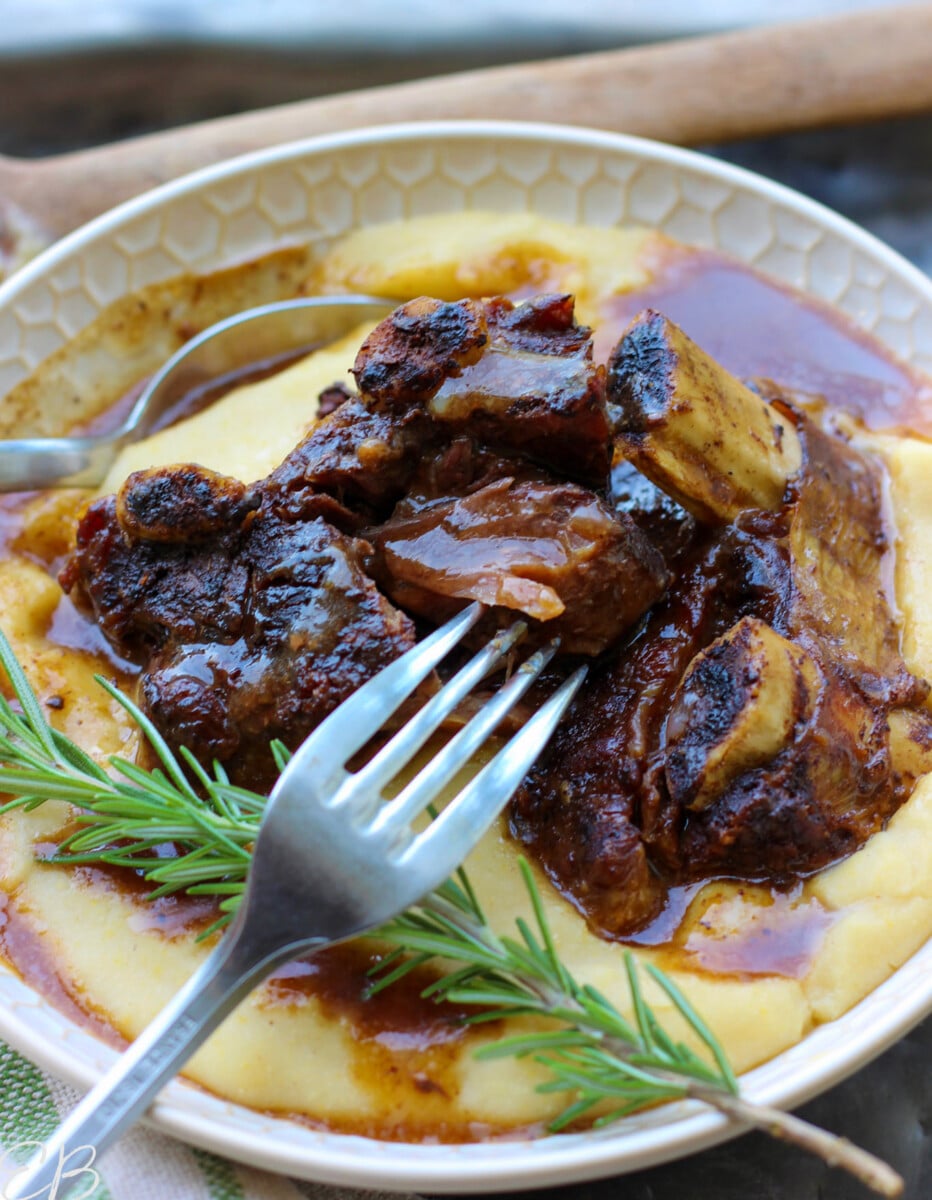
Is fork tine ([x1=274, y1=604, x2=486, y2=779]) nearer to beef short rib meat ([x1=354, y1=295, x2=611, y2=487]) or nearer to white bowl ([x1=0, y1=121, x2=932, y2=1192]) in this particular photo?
beef short rib meat ([x1=354, y1=295, x2=611, y2=487])

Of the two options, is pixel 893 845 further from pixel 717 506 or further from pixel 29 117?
pixel 29 117

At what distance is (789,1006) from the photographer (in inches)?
95.0

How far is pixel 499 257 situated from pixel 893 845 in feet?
7.15

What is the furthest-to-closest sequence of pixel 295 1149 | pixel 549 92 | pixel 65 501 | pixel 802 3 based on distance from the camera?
pixel 802 3
pixel 549 92
pixel 65 501
pixel 295 1149

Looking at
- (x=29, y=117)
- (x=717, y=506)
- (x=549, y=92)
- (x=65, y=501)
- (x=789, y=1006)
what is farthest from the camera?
(x=29, y=117)

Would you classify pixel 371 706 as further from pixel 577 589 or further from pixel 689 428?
pixel 689 428

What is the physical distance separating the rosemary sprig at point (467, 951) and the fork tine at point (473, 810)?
4.0 inches

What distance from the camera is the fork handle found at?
6.64ft

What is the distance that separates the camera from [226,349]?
370 cm

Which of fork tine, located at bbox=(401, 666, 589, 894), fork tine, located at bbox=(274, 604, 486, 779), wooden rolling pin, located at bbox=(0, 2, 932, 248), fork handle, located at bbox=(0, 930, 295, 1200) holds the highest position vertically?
wooden rolling pin, located at bbox=(0, 2, 932, 248)

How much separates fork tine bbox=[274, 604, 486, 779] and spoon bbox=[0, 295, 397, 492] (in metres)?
1.50

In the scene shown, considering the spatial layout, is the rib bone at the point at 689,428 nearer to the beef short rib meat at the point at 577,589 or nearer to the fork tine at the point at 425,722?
the beef short rib meat at the point at 577,589

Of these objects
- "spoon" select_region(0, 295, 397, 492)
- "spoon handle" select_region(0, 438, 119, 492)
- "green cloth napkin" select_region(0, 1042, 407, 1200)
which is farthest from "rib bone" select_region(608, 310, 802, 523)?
"green cloth napkin" select_region(0, 1042, 407, 1200)

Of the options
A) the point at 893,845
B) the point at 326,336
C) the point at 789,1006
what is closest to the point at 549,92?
the point at 326,336
